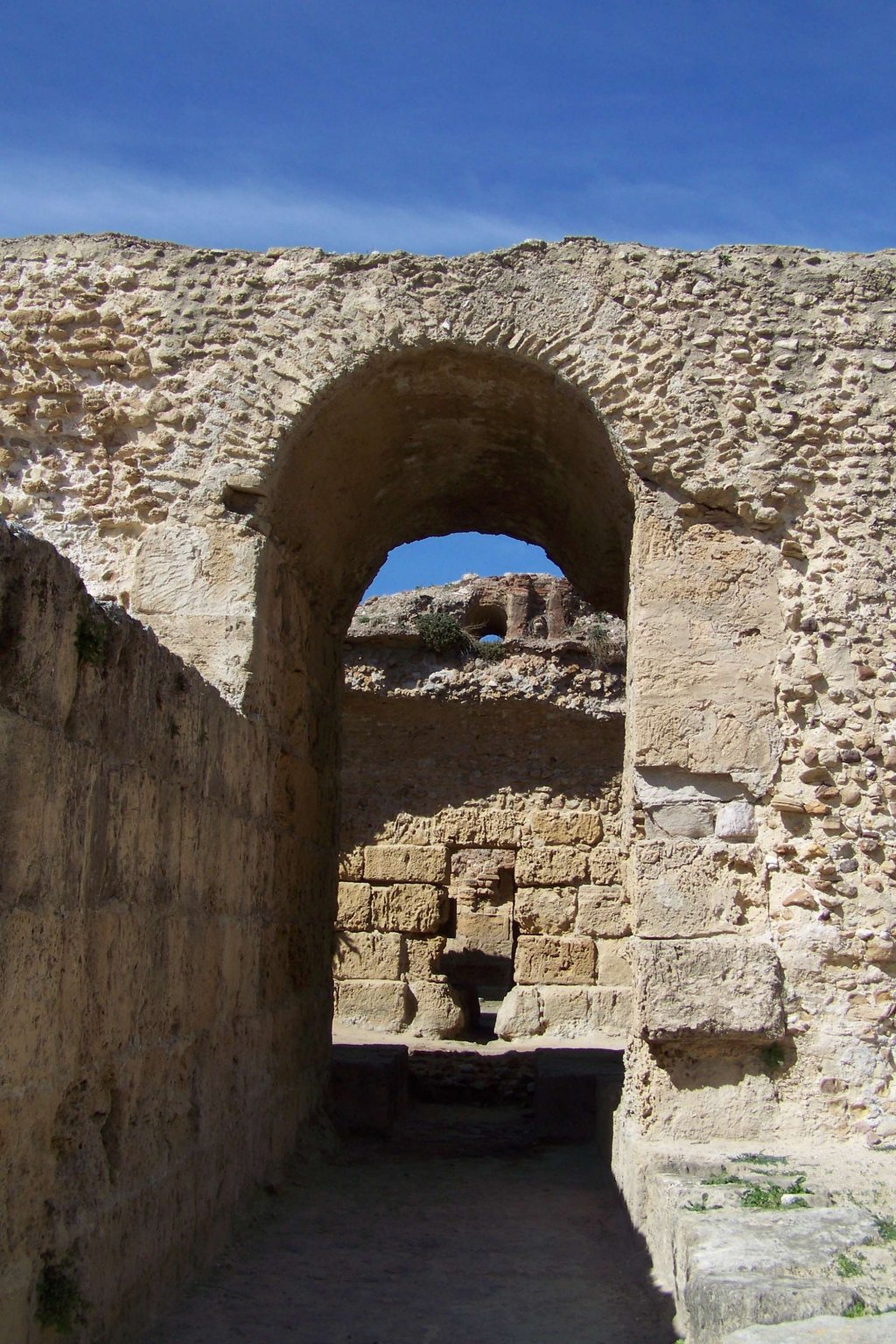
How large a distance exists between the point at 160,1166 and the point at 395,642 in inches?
333

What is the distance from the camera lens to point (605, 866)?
1149 centimetres

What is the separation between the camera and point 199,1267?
13.5 feet

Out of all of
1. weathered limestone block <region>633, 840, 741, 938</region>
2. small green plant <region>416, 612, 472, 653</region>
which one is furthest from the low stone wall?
small green plant <region>416, 612, 472, 653</region>

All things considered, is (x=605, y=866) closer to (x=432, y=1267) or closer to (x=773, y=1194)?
(x=432, y=1267)

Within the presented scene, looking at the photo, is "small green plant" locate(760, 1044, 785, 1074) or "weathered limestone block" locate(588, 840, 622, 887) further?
"weathered limestone block" locate(588, 840, 622, 887)

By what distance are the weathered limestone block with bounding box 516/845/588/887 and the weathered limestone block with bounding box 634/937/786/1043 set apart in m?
6.92

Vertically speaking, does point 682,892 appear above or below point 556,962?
above

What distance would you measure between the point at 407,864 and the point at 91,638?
28.5 feet

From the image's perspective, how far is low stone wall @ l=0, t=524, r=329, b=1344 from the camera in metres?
2.86

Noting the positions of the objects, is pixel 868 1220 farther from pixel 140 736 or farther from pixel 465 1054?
pixel 465 1054

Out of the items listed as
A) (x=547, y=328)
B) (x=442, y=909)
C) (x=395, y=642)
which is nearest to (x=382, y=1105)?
A: (x=547, y=328)

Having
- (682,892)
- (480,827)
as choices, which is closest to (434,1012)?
(480,827)

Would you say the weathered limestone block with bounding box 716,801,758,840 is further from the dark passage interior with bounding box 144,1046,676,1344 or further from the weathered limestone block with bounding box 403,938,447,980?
the weathered limestone block with bounding box 403,938,447,980

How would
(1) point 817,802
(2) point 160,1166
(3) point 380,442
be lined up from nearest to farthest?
(2) point 160,1166 → (1) point 817,802 → (3) point 380,442
